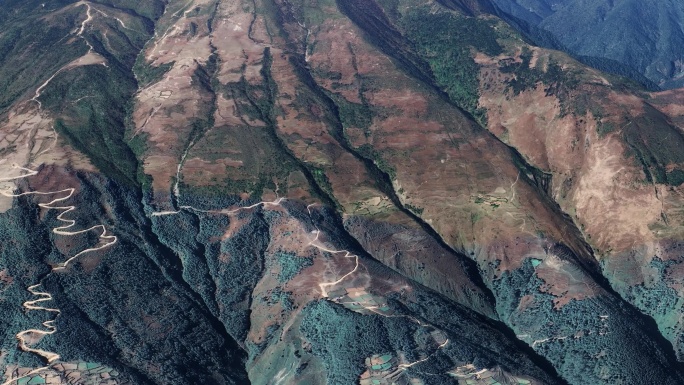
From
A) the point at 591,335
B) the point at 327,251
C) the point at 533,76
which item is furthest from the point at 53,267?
the point at 533,76

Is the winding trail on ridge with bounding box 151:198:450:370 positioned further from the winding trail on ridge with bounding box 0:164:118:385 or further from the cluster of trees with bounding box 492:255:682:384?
the cluster of trees with bounding box 492:255:682:384

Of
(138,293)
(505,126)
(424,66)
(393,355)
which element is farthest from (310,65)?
(393,355)

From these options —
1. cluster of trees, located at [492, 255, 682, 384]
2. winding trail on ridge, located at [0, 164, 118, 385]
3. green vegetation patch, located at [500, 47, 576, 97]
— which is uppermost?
winding trail on ridge, located at [0, 164, 118, 385]

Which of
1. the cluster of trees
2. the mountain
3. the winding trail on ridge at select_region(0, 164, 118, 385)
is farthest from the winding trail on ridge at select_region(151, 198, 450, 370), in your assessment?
the cluster of trees

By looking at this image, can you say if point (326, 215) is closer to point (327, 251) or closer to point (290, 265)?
point (327, 251)

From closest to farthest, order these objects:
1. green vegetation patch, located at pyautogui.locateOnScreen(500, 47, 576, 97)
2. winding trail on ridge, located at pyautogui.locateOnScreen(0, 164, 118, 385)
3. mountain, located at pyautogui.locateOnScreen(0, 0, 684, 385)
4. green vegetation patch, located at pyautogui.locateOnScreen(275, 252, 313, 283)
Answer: winding trail on ridge, located at pyautogui.locateOnScreen(0, 164, 118, 385) → mountain, located at pyautogui.locateOnScreen(0, 0, 684, 385) → green vegetation patch, located at pyautogui.locateOnScreen(275, 252, 313, 283) → green vegetation patch, located at pyautogui.locateOnScreen(500, 47, 576, 97)

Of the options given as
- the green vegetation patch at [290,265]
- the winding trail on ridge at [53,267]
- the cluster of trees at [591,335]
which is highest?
the winding trail on ridge at [53,267]

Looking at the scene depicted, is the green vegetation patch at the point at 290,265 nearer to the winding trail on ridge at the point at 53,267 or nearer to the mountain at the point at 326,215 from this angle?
the mountain at the point at 326,215

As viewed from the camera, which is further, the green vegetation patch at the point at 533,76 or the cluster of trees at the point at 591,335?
the green vegetation patch at the point at 533,76

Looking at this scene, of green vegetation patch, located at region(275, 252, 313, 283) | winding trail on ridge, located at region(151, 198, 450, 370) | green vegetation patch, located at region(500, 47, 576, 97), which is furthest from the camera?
green vegetation patch, located at region(500, 47, 576, 97)

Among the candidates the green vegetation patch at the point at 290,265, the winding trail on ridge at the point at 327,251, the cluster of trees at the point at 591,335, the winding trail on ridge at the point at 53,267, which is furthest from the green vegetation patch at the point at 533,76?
the winding trail on ridge at the point at 53,267
